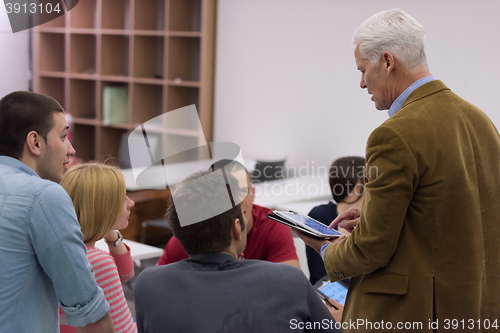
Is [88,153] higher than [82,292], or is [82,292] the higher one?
[82,292]

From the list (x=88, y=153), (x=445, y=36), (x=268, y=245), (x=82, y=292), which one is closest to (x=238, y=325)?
(x=82, y=292)

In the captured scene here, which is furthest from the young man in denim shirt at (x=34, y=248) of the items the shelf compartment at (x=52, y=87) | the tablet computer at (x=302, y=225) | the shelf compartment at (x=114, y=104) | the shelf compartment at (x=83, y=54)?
A: the shelf compartment at (x=52, y=87)

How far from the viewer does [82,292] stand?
121 cm

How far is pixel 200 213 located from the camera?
124cm

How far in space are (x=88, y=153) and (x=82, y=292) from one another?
5240 mm

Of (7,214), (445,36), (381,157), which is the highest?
(445,36)

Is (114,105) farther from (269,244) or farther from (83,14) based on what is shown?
(269,244)

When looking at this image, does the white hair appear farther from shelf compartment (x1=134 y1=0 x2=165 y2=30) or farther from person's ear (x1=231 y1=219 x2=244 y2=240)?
shelf compartment (x1=134 y1=0 x2=165 y2=30)

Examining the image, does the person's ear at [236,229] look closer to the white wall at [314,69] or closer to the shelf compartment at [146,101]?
the white wall at [314,69]

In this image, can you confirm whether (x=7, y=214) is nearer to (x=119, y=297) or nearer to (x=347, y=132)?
(x=119, y=297)

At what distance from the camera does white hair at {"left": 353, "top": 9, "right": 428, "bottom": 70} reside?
129 centimetres

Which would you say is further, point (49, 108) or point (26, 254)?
point (49, 108)

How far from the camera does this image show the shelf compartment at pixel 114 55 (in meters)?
5.52

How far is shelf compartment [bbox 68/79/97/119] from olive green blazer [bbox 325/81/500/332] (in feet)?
16.7
